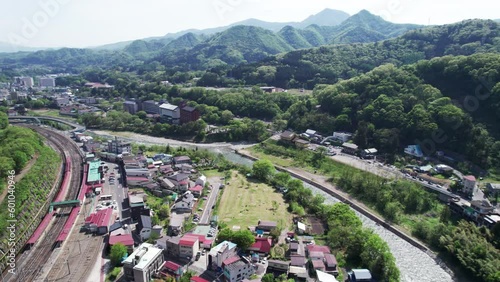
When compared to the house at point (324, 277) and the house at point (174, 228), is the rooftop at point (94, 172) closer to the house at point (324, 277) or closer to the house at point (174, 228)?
the house at point (174, 228)

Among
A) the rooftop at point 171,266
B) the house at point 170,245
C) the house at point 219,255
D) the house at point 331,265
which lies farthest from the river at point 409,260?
the house at point 170,245

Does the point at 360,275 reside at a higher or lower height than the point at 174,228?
lower

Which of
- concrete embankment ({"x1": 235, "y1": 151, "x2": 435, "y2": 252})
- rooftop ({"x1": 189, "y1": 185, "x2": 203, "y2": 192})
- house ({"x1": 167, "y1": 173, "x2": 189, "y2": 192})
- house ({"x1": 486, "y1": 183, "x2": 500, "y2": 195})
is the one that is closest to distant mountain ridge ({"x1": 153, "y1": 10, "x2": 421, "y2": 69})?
concrete embankment ({"x1": 235, "y1": 151, "x2": 435, "y2": 252})

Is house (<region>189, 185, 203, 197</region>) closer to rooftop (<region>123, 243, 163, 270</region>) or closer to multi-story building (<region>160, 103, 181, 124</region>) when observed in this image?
rooftop (<region>123, 243, 163, 270</region>)

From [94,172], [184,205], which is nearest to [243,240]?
[184,205]

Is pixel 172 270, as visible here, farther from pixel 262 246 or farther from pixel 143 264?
pixel 262 246

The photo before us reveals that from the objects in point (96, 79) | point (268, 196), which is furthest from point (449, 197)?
point (96, 79)

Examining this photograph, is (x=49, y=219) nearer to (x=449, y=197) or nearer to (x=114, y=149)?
(x=114, y=149)
